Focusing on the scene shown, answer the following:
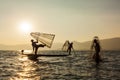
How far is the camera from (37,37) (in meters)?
70.3

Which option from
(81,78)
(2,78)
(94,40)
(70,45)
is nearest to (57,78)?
(81,78)

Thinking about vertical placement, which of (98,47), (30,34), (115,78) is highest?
(30,34)

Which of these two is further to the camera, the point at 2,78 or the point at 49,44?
the point at 49,44

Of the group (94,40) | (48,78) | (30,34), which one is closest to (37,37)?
(30,34)

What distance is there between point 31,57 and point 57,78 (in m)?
36.2

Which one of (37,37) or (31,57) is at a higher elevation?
(37,37)

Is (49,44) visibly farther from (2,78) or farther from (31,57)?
(2,78)

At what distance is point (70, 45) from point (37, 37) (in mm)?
20136

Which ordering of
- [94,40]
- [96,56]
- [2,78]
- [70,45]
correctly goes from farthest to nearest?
[70,45] < [96,56] < [94,40] < [2,78]

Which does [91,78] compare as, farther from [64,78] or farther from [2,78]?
[2,78]

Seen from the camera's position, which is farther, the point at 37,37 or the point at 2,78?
the point at 37,37

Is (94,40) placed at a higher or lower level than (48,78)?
higher

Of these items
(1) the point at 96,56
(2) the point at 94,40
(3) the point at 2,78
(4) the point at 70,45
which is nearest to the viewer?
(3) the point at 2,78

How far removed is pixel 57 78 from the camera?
36281 mm
